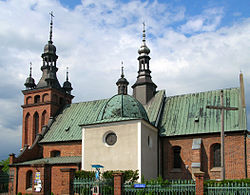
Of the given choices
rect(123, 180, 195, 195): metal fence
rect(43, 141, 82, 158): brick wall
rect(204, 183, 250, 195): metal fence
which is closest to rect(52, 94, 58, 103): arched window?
rect(43, 141, 82, 158): brick wall

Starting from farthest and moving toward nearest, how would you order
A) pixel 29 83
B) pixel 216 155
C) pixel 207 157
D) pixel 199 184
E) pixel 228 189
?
pixel 29 83, pixel 216 155, pixel 207 157, pixel 199 184, pixel 228 189

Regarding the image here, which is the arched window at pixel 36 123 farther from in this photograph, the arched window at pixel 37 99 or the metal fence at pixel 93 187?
the metal fence at pixel 93 187

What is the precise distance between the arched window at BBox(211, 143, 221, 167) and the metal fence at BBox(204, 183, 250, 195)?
371 inches

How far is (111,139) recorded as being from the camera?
23.3 metres

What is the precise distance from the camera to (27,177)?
28531 millimetres

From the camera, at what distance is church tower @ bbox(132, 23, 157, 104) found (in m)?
30.5

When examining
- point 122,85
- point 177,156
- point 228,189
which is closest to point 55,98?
point 122,85

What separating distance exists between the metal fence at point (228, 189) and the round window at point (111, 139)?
9.73 metres

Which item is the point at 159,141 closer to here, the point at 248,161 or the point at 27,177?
the point at 248,161

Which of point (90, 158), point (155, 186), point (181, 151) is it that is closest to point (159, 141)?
point (181, 151)

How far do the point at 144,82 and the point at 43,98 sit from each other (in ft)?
40.6

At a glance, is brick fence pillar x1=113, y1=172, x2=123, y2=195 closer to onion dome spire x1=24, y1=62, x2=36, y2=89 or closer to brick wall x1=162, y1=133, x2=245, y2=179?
brick wall x1=162, y1=133, x2=245, y2=179

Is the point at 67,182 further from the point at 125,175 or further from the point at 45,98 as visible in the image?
the point at 45,98

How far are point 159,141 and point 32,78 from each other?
1912cm
